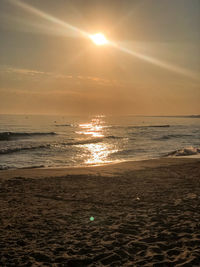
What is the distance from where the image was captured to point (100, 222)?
5.69 meters

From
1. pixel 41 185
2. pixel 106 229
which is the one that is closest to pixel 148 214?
pixel 106 229

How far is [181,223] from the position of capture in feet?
17.6

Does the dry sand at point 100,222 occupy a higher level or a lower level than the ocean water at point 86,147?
lower

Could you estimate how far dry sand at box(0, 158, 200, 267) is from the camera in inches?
162

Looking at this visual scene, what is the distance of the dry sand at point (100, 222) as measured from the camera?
162 inches

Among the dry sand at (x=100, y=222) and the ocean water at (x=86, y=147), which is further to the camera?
the ocean water at (x=86, y=147)

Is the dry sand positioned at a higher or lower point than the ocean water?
lower

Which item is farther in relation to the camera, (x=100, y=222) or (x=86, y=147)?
(x=86, y=147)

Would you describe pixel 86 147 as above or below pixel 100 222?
above

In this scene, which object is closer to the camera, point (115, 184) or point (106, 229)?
point (106, 229)

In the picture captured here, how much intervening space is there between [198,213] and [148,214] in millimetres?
1285

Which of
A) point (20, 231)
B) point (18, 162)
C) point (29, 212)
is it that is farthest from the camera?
point (18, 162)

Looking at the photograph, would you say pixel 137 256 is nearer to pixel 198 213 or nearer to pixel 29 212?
pixel 198 213

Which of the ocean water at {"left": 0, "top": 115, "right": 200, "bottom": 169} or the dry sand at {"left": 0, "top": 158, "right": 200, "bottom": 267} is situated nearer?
the dry sand at {"left": 0, "top": 158, "right": 200, "bottom": 267}
